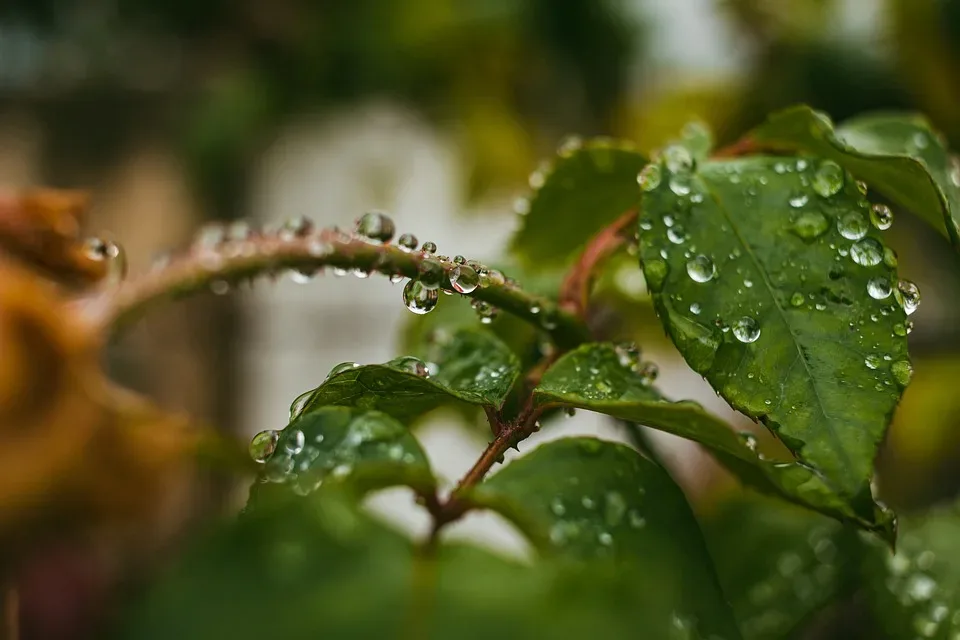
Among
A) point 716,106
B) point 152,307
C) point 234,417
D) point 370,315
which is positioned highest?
point 716,106

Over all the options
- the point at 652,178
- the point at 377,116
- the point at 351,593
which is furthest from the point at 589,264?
the point at 377,116

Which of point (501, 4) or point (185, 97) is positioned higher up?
point (501, 4)

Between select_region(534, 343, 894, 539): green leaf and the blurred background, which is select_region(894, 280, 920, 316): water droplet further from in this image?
the blurred background

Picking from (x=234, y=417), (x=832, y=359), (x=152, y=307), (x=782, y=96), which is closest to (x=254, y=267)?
(x=152, y=307)

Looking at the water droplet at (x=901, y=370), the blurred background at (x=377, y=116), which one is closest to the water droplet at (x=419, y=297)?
the water droplet at (x=901, y=370)

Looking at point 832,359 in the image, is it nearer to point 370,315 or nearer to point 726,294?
point 726,294

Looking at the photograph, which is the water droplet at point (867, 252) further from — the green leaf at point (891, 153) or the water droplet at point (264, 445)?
the water droplet at point (264, 445)

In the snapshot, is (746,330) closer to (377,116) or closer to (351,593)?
(351,593)
